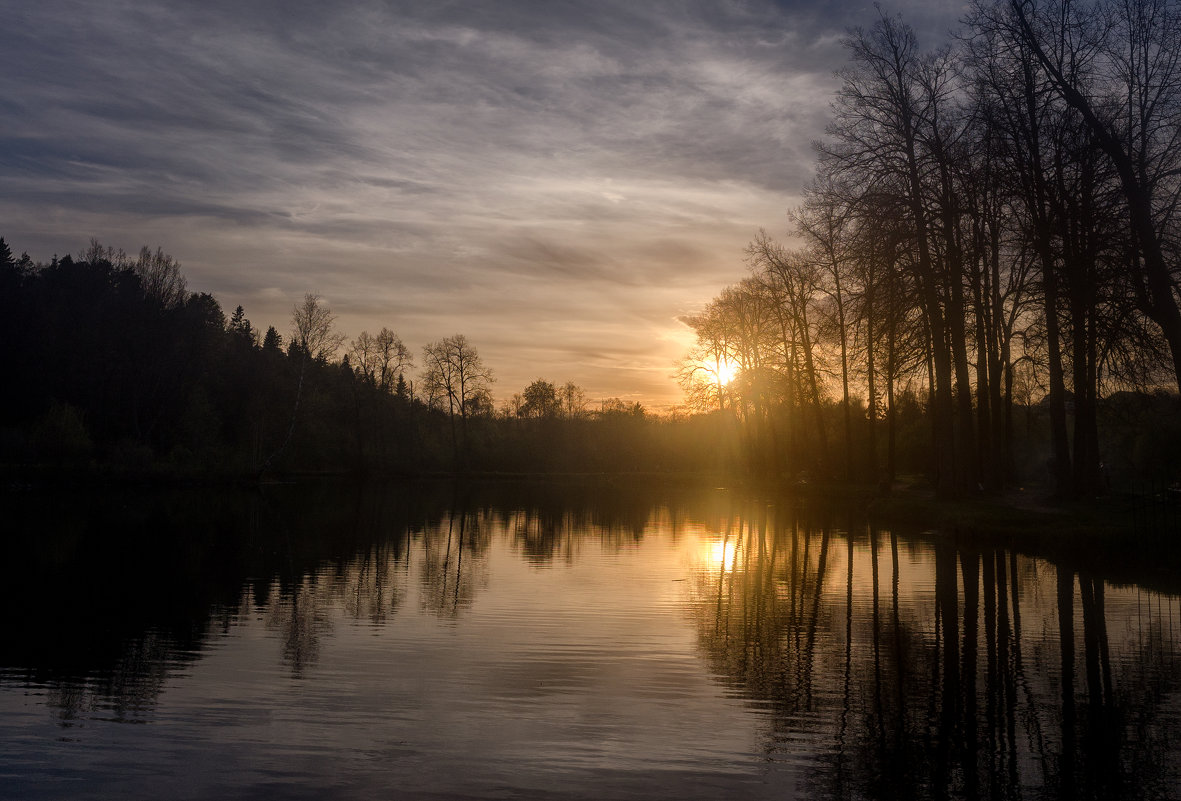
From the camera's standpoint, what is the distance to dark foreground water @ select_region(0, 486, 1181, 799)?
657 cm

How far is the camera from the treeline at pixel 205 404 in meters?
56.6

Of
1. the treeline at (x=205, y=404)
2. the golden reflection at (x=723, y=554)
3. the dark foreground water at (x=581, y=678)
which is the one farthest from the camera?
the treeline at (x=205, y=404)

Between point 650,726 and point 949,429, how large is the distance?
76.0 feet

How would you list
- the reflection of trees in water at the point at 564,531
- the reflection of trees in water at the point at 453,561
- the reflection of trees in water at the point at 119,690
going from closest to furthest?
the reflection of trees in water at the point at 119,690
the reflection of trees in water at the point at 453,561
the reflection of trees in water at the point at 564,531

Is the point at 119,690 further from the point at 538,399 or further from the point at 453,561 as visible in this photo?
the point at 538,399

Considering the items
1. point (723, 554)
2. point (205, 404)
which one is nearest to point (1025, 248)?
point (723, 554)

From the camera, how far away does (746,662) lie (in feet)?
33.7

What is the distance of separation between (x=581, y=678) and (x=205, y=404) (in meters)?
57.3

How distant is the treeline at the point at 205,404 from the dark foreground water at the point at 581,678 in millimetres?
39831

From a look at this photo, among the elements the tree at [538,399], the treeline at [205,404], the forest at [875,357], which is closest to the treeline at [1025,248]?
the forest at [875,357]

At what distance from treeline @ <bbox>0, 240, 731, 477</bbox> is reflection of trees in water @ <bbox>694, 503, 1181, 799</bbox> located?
158 ft

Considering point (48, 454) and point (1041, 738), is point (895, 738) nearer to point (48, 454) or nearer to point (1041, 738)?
point (1041, 738)

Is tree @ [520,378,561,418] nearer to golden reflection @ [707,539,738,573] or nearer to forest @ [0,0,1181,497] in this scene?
forest @ [0,0,1181,497]

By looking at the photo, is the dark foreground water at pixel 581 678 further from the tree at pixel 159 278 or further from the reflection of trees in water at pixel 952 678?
the tree at pixel 159 278
